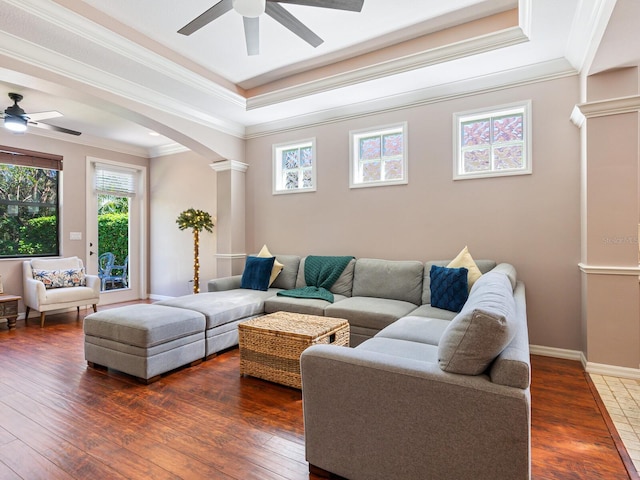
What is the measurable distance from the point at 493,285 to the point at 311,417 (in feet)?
3.82

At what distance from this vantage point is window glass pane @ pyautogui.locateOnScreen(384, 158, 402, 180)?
13.9 ft

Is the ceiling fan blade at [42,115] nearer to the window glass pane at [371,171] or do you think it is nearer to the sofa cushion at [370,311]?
the window glass pane at [371,171]

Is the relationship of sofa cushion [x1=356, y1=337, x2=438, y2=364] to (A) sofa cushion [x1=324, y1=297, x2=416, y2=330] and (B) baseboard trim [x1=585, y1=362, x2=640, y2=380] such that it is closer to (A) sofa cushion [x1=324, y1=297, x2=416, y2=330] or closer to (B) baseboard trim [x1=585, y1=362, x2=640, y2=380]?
(A) sofa cushion [x1=324, y1=297, x2=416, y2=330]

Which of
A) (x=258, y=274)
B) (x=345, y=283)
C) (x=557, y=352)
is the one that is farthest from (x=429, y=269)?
(x=258, y=274)

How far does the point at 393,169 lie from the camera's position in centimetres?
429

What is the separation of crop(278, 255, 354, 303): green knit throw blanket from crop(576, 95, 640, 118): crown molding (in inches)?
104

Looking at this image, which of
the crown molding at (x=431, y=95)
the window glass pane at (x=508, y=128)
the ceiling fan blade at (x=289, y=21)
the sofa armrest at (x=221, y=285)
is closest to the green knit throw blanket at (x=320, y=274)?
the sofa armrest at (x=221, y=285)

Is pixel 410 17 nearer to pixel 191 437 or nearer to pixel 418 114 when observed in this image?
pixel 418 114

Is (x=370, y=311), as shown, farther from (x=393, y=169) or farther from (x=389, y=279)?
(x=393, y=169)

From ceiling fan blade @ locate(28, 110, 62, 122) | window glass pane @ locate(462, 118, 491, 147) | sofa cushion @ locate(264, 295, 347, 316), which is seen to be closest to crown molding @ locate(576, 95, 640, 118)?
window glass pane @ locate(462, 118, 491, 147)

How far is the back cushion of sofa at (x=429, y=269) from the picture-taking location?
135 inches

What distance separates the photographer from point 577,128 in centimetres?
329

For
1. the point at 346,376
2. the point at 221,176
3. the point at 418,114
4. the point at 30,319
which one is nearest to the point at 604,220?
the point at 418,114

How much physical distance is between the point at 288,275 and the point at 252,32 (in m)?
2.81
